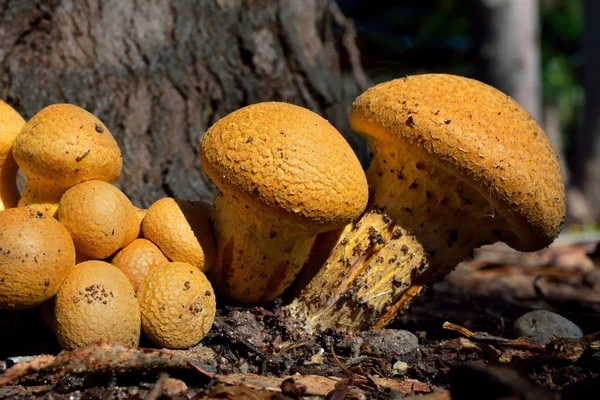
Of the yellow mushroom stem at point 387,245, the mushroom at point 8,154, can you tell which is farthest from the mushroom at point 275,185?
the mushroom at point 8,154

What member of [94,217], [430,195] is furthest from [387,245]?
[94,217]

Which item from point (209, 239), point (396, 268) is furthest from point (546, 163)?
point (209, 239)

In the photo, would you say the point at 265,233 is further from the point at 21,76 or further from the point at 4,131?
the point at 21,76

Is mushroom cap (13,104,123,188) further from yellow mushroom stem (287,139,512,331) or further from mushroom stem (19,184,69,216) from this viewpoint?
yellow mushroom stem (287,139,512,331)

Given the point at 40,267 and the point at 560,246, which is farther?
the point at 560,246

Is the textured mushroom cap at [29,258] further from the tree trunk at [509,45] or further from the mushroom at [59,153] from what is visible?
the tree trunk at [509,45]

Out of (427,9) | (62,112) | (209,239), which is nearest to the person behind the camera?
(62,112)
